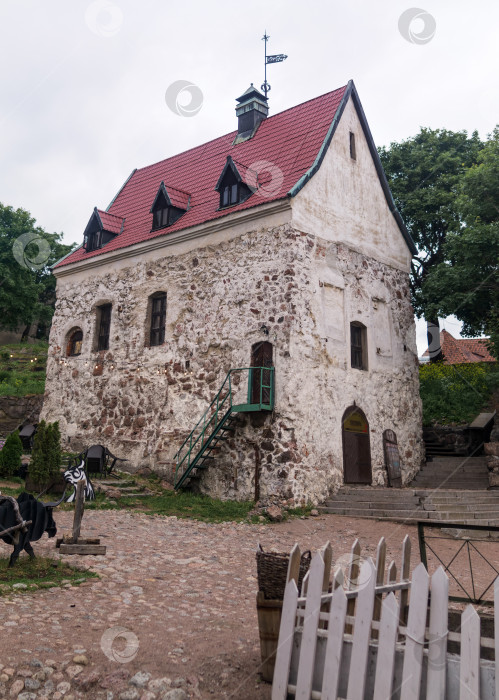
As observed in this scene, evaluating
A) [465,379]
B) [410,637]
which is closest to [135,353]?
[465,379]

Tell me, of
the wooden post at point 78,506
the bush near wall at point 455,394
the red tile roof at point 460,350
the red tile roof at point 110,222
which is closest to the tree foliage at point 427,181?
the bush near wall at point 455,394

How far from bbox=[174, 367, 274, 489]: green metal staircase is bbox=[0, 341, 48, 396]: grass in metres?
10.0

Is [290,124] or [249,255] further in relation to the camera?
[290,124]

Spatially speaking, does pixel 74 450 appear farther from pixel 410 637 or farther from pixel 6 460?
pixel 410 637

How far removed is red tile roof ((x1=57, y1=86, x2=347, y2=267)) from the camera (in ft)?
50.1

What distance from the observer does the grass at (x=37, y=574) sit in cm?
567

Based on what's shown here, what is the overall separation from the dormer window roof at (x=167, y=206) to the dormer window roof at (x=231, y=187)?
5.95ft

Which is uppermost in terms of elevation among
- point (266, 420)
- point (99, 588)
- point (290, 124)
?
point (290, 124)

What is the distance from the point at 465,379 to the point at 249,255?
11214mm

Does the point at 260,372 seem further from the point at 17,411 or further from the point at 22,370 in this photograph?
the point at 22,370

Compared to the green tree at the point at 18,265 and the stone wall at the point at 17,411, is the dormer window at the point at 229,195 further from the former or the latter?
the green tree at the point at 18,265

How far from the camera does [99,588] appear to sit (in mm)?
5926

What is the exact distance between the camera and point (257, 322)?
45.7 ft

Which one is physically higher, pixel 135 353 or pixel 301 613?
pixel 135 353
